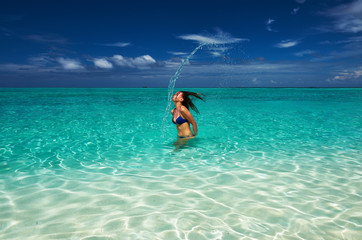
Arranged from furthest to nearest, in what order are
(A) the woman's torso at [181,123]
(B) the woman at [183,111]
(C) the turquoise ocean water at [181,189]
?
(A) the woman's torso at [181,123]
(B) the woman at [183,111]
(C) the turquoise ocean water at [181,189]

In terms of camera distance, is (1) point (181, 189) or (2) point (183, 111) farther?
(2) point (183, 111)

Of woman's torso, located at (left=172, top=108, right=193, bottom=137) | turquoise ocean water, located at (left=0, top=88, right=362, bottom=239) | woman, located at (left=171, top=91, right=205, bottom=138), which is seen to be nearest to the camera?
turquoise ocean water, located at (left=0, top=88, right=362, bottom=239)

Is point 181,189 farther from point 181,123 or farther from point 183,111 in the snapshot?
point 181,123

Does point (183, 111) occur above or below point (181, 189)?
above

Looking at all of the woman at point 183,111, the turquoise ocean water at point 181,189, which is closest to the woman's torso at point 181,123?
the woman at point 183,111

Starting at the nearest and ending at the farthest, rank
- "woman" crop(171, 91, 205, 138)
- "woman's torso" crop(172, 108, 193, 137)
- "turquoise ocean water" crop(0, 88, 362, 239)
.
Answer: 1. "turquoise ocean water" crop(0, 88, 362, 239)
2. "woman" crop(171, 91, 205, 138)
3. "woman's torso" crop(172, 108, 193, 137)

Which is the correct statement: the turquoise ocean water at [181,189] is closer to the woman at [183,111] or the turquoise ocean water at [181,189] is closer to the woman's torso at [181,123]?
the woman's torso at [181,123]

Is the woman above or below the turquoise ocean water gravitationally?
above

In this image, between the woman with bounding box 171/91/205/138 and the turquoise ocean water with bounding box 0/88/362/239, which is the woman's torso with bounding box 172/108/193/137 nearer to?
the woman with bounding box 171/91/205/138

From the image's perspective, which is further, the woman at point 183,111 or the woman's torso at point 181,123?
the woman's torso at point 181,123

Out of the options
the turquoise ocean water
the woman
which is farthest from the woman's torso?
the turquoise ocean water

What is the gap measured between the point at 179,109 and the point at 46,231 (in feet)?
14.0

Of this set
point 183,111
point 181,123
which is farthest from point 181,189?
point 181,123

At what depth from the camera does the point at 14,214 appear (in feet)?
10.5
